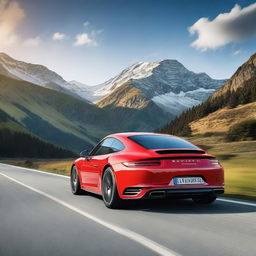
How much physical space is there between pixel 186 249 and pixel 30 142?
154 meters

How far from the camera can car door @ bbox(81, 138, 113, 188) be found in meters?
8.79

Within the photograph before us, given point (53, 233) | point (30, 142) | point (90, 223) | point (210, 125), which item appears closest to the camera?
point (53, 233)

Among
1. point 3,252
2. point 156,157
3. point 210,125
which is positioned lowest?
point 3,252

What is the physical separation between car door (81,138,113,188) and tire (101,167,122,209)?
1.02ft

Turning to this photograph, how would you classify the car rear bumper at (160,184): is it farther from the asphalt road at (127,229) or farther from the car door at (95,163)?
the car door at (95,163)

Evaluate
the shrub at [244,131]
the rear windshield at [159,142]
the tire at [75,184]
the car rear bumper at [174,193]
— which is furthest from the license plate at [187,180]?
the shrub at [244,131]

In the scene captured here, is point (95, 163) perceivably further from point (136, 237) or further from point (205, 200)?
point (136, 237)

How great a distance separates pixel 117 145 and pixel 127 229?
2691 mm

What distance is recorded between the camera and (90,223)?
6.62m

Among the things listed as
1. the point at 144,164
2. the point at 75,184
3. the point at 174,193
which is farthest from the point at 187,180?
the point at 75,184

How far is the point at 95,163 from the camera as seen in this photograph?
9.08 m

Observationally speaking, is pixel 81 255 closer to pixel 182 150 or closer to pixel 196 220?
pixel 196 220

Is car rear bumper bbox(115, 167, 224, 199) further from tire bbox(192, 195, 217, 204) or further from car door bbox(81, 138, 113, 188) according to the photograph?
car door bbox(81, 138, 113, 188)

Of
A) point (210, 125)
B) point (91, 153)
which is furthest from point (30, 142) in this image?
point (91, 153)
